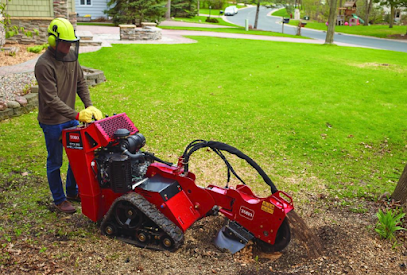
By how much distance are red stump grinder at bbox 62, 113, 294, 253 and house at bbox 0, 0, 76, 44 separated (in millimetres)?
15276

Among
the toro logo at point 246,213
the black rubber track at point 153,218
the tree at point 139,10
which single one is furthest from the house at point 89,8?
the toro logo at point 246,213

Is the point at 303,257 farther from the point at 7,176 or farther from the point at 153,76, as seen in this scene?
the point at 153,76

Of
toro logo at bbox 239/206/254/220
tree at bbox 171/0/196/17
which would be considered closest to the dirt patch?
toro logo at bbox 239/206/254/220

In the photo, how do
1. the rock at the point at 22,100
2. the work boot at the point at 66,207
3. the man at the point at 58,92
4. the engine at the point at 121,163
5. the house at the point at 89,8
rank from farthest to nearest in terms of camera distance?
1. the house at the point at 89,8
2. the rock at the point at 22,100
3. the work boot at the point at 66,207
4. the man at the point at 58,92
5. the engine at the point at 121,163

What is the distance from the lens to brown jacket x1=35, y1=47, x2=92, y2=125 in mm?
4312

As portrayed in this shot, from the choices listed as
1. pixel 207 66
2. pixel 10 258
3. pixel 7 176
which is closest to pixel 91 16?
pixel 207 66

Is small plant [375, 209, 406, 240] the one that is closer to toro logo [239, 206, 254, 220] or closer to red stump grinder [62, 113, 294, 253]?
Answer: red stump grinder [62, 113, 294, 253]

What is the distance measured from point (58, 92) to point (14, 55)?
1212 cm

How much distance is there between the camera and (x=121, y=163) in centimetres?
410

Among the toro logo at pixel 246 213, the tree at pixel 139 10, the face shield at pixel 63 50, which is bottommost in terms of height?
the toro logo at pixel 246 213

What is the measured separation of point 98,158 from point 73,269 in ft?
3.90

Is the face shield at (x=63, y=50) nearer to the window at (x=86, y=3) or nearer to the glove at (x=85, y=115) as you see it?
the glove at (x=85, y=115)

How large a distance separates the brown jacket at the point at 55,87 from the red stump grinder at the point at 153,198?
1.14 ft

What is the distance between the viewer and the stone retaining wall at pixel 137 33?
2074cm
